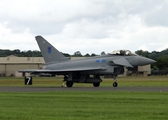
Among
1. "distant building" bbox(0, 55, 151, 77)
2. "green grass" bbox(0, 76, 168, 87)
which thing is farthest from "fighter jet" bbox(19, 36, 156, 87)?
"distant building" bbox(0, 55, 151, 77)

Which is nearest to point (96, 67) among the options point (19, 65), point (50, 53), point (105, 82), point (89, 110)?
point (50, 53)

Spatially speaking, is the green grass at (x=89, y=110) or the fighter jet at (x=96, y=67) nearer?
the green grass at (x=89, y=110)

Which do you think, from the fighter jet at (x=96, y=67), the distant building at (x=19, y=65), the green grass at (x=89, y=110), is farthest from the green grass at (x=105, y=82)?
the distant building at (x=19, y=65)

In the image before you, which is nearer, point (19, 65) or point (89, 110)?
point (89, 110)

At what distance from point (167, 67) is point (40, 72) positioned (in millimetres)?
90793

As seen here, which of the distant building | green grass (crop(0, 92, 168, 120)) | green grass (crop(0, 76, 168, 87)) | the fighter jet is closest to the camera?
green grass (crop(0, 92, 168, 120))

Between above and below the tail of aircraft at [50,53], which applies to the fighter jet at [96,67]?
below

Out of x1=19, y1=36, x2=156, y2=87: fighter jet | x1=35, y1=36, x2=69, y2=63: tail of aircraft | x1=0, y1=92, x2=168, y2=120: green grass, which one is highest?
x1=35, y1=36, x2=69, y2=63: tail of aircraft

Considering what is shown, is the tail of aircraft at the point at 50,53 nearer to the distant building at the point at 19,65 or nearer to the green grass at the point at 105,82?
the green grass at the point at 105,82

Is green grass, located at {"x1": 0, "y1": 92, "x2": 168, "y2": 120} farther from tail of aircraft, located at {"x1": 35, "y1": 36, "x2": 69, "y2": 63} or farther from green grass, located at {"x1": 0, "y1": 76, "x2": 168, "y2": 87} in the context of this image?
green grass, located at {"x1": 0, "y1": 76, "x2": 168, "y2": 87}

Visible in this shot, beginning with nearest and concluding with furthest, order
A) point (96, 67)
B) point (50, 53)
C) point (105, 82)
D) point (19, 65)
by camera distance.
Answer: point (96, 67) → point (50, 53) → point (105, 82) → point (19, 65)

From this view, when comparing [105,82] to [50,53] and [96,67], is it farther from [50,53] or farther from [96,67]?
[96,67]

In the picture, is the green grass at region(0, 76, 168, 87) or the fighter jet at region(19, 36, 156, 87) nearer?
the fighter jet at region(19, 36, 156, 87)

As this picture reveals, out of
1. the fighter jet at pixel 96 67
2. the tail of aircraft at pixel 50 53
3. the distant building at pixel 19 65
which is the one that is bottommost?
the fighter jet at pixel 96 67
